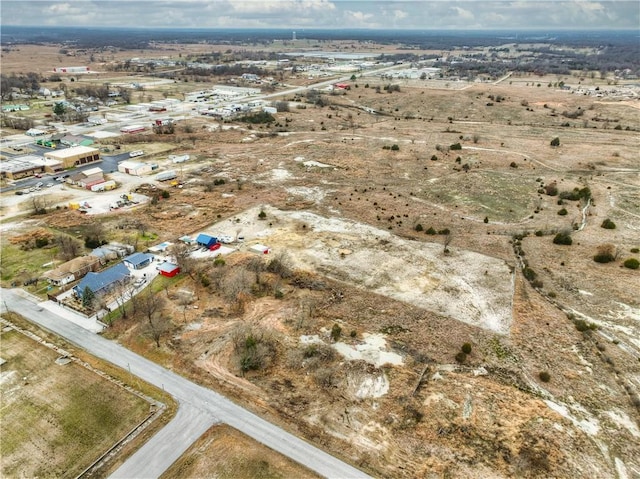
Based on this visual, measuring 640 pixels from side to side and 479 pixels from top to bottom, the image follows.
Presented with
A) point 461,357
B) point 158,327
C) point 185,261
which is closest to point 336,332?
point 461,357

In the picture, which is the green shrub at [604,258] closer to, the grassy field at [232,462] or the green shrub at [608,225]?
the green shrub at [608,225]

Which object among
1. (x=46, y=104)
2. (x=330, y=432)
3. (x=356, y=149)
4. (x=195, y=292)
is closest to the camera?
(x=330, y=432)

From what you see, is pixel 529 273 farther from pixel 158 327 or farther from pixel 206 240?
pixel 158 327

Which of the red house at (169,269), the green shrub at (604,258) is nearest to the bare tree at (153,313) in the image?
the red house at (169,269)

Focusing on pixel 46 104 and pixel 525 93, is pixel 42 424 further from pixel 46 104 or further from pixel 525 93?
pixel 525 93

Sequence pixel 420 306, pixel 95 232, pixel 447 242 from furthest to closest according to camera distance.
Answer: pixel 95 232
pixel 447 242
pixel 420 306

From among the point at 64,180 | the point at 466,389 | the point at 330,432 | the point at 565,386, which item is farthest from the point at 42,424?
the point at 64,180
